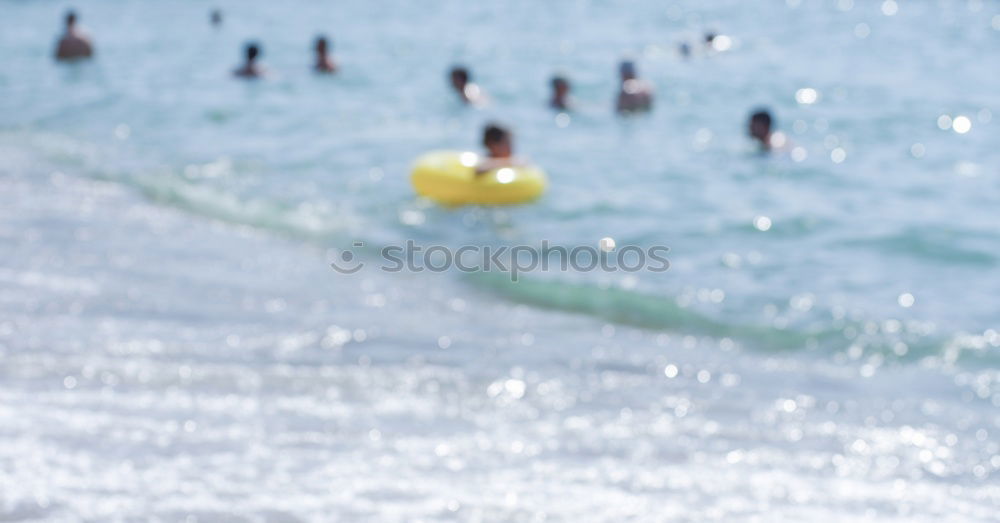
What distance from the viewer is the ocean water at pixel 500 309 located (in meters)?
4.10

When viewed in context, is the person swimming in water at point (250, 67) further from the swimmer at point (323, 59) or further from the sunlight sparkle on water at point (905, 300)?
the sunlight sparkle on water at point (905, 300)

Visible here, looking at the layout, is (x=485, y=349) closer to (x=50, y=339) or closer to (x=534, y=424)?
(x=534, y=424)

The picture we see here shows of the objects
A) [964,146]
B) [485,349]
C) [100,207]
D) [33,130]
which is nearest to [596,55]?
[964,146]

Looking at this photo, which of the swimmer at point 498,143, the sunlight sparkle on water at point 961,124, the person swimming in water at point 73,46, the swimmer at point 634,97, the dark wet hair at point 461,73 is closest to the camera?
the swimmer at point 498,143

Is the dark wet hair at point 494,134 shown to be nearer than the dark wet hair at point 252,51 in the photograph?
Yes

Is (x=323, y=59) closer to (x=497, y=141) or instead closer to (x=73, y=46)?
(x=73, y=46)

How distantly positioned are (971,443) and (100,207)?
6.00 meters

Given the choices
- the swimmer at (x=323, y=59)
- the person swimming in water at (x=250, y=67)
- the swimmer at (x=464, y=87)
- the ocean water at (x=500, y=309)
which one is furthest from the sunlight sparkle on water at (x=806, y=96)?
the person swimming in water at (x=250, y=67)

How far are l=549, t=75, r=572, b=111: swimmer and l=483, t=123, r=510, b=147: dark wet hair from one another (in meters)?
2.90

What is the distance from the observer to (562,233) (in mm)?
8398

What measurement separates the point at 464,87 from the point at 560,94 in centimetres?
108

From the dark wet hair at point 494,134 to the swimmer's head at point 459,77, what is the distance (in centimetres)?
329

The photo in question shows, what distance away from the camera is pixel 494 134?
375 inches

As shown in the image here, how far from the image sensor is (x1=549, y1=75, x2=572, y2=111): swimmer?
12.3m
